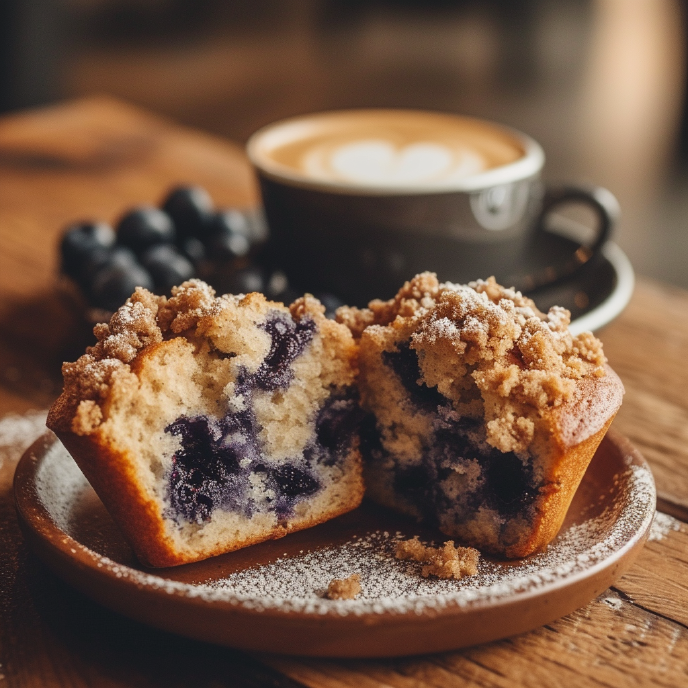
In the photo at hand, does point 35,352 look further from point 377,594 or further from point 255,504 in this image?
point 377,594

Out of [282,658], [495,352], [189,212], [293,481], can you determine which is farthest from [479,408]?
[189,212]

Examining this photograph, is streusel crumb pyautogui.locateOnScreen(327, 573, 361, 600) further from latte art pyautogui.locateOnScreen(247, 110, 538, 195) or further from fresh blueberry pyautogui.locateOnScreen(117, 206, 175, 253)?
fresh blueberry pyautogui.locateOnScreen(117, 206, 175, 253)

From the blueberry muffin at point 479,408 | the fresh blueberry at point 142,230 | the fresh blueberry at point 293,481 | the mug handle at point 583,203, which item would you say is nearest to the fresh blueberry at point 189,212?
the fresh blueberry at point 142,230

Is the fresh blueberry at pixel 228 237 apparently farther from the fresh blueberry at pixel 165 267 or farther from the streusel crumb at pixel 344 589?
the streusel crumb at pixel 344 589

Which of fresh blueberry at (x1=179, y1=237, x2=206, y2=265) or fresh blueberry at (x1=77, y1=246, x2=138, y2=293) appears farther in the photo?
fresh blueberry at (x1=179, y1=237, x2=206, y2=265)

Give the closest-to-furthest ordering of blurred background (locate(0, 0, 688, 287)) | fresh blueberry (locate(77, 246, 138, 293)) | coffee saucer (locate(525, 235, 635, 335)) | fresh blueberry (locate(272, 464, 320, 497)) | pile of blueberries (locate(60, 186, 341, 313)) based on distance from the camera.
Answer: fresh blueberry (locate(272, 464, 320, 497)), coffee saucer (locate(525, 235, 635, 335)), pile of blueberries (locate(60, 186, 341, 313)), fresh blueberry (locate(77, 246, 138, 293)), blurred background (locate(0, 0, 688, 287))

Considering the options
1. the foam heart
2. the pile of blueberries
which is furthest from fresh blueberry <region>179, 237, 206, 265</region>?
the foam heart

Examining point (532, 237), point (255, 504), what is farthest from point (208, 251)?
point (255, 504)
